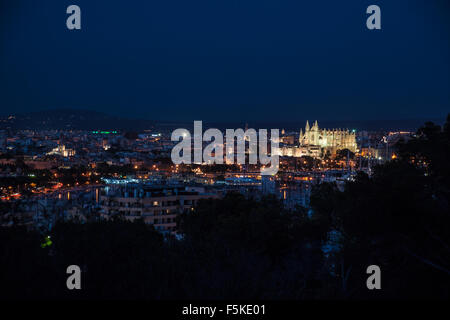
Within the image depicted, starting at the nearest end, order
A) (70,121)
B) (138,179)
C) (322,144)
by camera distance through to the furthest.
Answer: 1. (138,179)
2. (322,144)
3. (70,121)

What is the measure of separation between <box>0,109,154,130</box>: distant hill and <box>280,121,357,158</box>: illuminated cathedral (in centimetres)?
5886

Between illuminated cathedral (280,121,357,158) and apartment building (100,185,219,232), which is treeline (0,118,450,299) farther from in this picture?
illuminated cathedral (280,121,357,158)

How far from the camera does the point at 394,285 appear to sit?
237 inches

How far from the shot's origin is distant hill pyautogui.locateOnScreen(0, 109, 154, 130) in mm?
103438

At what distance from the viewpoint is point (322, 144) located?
7825cm

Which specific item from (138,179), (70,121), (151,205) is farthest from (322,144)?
(70,121)

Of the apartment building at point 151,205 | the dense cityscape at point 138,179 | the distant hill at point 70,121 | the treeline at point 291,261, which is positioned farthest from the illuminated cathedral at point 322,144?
the treeline at point 291,261

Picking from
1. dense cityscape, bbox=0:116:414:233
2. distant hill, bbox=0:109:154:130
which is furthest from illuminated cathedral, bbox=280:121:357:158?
distant hill, bbox=0:109:154:130

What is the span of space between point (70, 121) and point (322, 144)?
7125 centimetres

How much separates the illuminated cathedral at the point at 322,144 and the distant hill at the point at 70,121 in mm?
58856

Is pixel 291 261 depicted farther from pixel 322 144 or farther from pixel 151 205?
pixel 322 144
